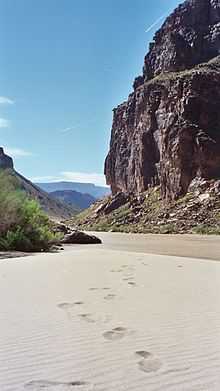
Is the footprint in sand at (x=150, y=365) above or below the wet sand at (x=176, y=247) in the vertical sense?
above

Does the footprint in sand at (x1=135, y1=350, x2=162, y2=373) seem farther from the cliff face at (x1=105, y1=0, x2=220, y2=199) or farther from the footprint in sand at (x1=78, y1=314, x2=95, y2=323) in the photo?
the cliff face at (x1=105, y1=0, x2=220, y2=199)

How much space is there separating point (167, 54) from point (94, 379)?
107 meters

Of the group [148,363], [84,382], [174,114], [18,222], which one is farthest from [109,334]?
[174,114]

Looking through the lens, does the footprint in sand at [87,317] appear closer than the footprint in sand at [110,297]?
Yes

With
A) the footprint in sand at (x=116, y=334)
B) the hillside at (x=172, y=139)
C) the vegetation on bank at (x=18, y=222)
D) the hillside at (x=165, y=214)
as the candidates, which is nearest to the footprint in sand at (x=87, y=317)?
the footprint in sand at (x=116, y=334)

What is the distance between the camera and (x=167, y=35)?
110 m

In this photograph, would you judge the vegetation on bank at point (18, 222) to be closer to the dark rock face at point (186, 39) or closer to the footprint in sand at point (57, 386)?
the footprint in sand at point (57, 386)

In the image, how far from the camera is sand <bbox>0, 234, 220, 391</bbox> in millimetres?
3662

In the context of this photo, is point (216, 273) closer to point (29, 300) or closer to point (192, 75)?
point (29, 300)

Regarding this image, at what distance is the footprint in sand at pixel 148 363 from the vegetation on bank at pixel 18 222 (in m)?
15.3

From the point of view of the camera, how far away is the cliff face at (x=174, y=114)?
2904 inches

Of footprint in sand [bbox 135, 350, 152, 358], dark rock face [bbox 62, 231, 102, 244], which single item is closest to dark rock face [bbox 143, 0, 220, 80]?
dark rock face [bbox 62, 231, 102, 244]

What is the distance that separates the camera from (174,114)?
80750 millimetres

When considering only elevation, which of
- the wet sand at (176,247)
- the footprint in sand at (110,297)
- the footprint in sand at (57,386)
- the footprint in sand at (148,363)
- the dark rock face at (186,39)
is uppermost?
the dark rock face at (186,39)
